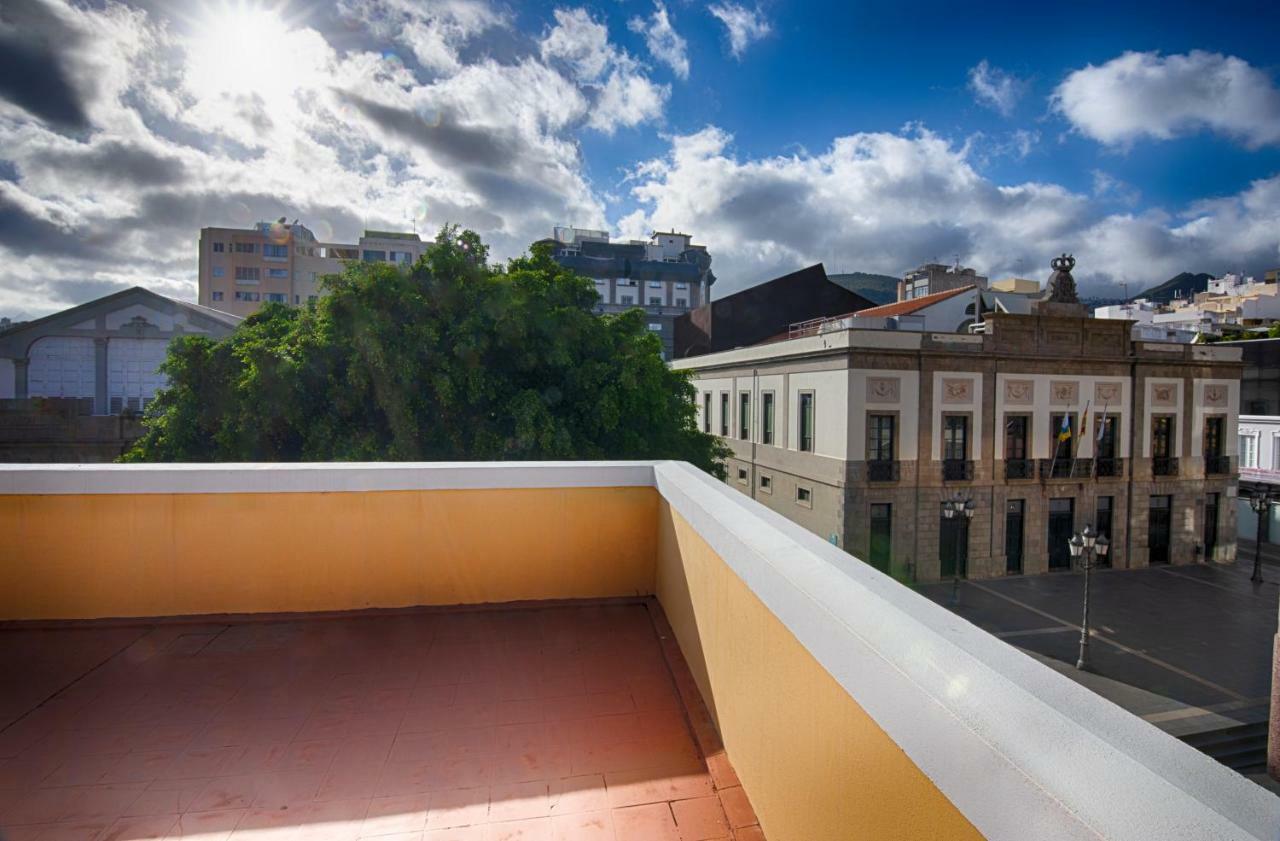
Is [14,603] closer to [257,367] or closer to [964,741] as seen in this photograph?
[964,741]

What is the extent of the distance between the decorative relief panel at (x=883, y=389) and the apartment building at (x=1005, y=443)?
42mm

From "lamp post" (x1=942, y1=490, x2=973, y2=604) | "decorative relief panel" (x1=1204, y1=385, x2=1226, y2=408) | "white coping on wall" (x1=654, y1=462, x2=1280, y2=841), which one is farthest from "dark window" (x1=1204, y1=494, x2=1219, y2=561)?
→ "white coping on wall" (x1=654, y1=462, x2=1280, y2=841)

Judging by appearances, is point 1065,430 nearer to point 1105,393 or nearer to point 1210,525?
point 1105,393

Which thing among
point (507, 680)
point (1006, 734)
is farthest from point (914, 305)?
point (1006, 734)

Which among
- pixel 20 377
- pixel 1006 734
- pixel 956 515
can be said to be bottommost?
pixel 956 515

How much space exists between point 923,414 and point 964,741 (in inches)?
711

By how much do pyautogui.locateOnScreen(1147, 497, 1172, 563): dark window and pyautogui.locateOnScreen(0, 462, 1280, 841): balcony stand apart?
21.8 meters

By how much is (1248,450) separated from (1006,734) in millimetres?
31201

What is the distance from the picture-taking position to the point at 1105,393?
19047mm

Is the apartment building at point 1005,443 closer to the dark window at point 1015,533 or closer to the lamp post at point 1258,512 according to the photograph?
the dark window at point 1015,533

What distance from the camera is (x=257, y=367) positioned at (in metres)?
10.8

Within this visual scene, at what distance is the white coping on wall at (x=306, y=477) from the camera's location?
332 centimetres

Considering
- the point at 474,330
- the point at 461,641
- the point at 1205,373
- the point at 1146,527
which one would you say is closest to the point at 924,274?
the point at 1205,373

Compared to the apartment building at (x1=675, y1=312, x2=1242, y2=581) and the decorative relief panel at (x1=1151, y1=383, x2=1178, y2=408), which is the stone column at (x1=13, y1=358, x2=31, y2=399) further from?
the decorative relief panel at (x1=1151, y1=383, x2=1178, y2=408)
